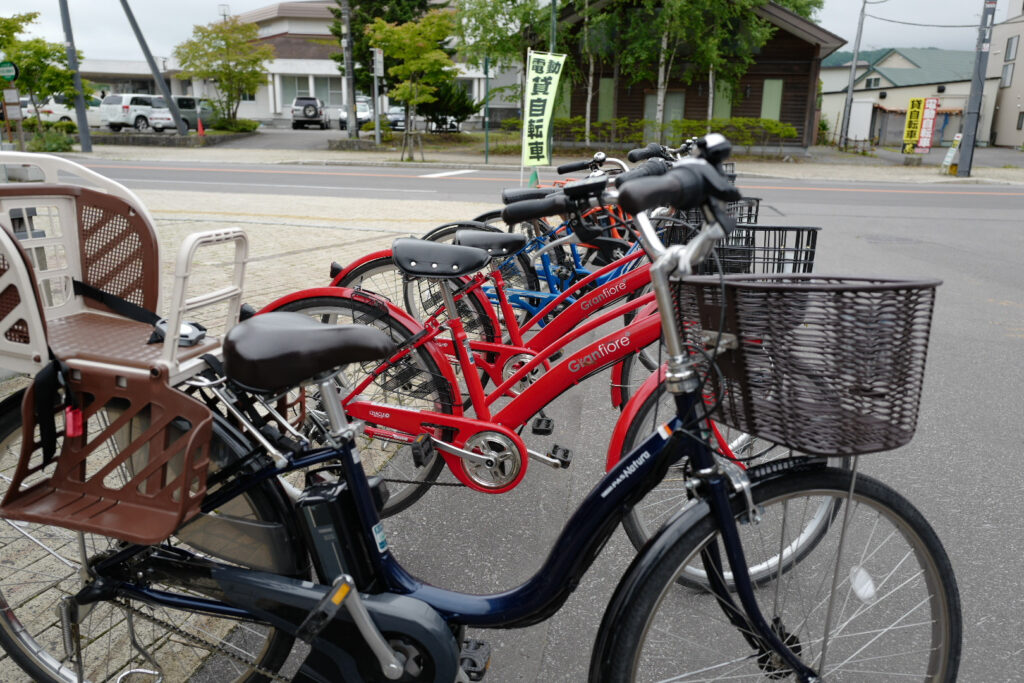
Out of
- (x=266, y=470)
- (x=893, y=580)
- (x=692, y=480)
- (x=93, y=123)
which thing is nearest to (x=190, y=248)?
(x=266, y=470)

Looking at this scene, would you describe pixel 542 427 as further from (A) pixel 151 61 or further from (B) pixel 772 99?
(A) pixel 151 61

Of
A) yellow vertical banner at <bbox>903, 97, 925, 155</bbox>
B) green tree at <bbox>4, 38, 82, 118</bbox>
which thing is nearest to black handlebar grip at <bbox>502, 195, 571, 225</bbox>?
green tree at <bbox>4, 38, 82, 118</bbox>

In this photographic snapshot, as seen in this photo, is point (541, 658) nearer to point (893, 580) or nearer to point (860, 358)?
point (893, 580)

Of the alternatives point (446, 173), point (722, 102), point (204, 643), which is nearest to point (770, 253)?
point (204, 643)

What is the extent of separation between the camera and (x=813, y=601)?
82.7 inches

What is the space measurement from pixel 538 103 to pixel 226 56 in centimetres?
2711

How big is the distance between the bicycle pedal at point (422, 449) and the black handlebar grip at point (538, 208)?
3.08ft

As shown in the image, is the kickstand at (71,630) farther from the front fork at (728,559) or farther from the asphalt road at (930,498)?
the front fork at (728,559)

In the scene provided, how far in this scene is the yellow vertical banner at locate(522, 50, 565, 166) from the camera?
9.91 metres

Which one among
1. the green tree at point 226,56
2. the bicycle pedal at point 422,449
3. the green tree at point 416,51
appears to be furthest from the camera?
the green tree at point 226,56

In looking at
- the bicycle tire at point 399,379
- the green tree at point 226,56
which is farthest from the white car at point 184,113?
the bicycle tire at point 399,379

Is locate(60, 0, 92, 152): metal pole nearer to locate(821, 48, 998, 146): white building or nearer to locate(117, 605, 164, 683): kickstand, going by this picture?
locate(117, 605, 164, 683): kickstand

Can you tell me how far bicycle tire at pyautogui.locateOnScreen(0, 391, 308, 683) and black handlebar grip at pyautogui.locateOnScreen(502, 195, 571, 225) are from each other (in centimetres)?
147

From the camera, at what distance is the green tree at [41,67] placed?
24.2 m
